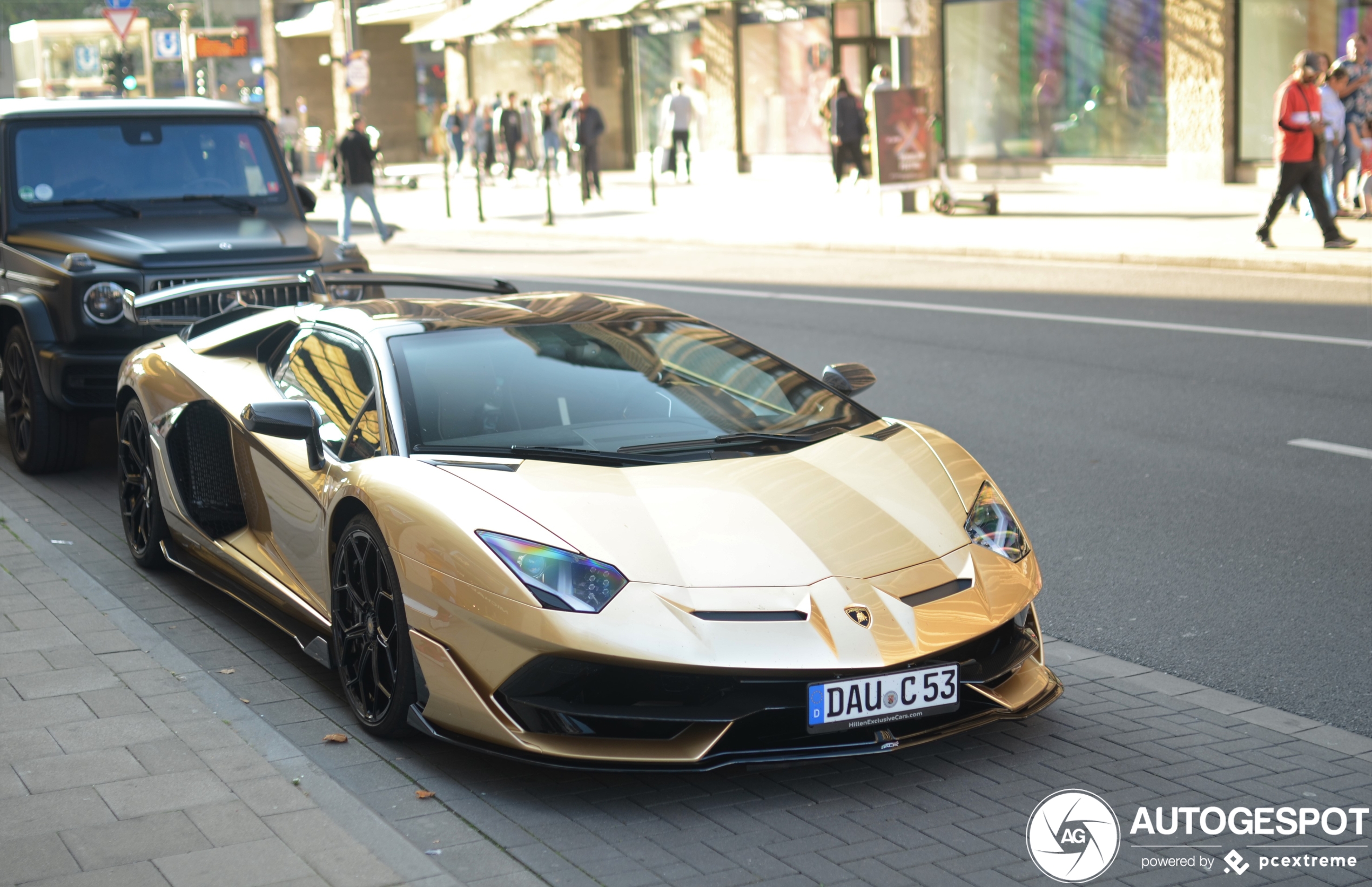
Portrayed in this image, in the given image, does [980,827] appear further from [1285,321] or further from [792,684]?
[1285,321]

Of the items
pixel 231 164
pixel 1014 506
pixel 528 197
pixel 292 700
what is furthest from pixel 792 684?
pixel 528 197

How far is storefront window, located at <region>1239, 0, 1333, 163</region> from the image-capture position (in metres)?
25.0

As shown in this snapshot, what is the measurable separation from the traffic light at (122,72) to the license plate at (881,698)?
41.7 meters

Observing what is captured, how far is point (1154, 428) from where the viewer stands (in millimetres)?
9148

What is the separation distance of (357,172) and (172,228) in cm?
1553

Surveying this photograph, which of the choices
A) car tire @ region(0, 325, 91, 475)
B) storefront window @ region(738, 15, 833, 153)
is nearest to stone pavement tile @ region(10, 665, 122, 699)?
car tire @ region(0, 325, 91, 475)

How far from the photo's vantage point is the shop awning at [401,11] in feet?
155

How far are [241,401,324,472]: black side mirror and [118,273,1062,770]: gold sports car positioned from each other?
15 millimetres

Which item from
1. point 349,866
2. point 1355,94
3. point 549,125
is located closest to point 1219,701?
point 349,866

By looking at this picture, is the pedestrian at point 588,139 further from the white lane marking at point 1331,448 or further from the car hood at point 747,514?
the car hood at point 747,514

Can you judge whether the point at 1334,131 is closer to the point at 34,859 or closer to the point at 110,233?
the point at 110,233

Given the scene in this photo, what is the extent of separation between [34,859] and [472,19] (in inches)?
1660

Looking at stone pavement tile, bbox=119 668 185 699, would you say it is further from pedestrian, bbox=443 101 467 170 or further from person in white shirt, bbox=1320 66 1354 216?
pedestrian, bbox=443 101 467 170

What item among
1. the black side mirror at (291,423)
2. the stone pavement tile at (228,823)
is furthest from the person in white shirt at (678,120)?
the stone pavement tile at (228,823)
